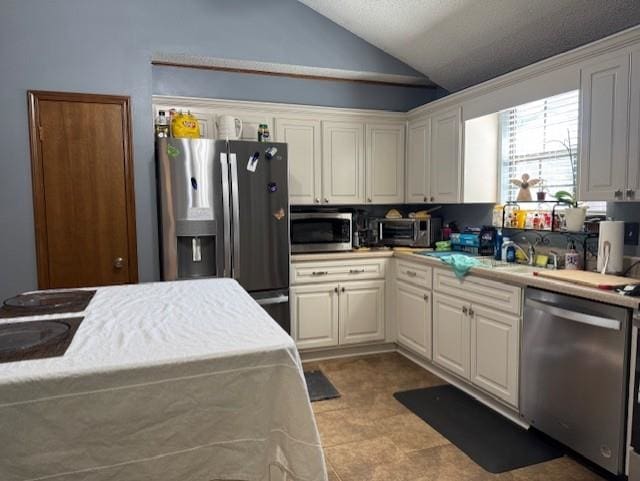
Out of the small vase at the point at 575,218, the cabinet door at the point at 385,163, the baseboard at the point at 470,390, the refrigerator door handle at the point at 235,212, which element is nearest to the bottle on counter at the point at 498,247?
the small vase at the point at 575,218

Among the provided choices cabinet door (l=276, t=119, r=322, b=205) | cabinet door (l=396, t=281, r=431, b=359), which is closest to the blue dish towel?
cabinet door (l=396, t=281, r=431, b=359)

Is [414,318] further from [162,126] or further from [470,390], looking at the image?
[162,126]

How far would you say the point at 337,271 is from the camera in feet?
12.3

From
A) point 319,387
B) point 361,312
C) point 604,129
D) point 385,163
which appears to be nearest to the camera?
point 604,129

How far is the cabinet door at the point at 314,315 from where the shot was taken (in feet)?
12.0

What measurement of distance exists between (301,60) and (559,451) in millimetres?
3351

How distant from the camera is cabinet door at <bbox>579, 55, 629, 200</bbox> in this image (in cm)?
227

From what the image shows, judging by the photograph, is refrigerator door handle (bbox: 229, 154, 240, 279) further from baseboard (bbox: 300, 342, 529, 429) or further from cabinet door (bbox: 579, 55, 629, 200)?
cabinet door (bbox: 579, 55, 629, 200)

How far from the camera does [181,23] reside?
3352mm

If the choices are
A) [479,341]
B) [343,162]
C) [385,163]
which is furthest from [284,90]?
[479,341]

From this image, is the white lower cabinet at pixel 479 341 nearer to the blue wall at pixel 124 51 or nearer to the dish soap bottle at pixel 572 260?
the dish soap bottle at pixel 572 260

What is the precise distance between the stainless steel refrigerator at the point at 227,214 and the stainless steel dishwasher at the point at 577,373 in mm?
1781

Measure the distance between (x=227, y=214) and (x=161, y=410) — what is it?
213 cm

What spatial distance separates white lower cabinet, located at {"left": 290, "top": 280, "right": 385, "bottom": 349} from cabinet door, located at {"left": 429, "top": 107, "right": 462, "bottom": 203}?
96 cm
